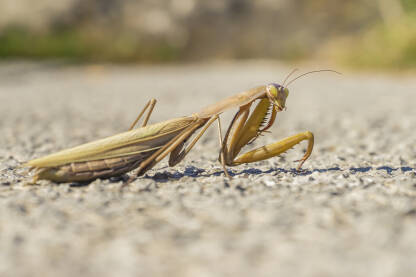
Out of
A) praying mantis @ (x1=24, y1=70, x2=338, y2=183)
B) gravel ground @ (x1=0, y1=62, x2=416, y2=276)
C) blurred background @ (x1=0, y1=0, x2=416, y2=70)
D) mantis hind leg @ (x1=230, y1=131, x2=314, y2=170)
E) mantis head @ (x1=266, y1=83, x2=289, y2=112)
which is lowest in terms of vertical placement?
gravel ground @ (x1=0, y1=62, x2=416, y2=276)

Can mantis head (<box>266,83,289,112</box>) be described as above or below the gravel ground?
above

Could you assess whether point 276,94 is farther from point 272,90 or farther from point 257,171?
point 257,171

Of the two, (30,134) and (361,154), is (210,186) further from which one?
(30,134)

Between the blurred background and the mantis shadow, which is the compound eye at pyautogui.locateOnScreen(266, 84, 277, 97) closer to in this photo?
the mantis shadow

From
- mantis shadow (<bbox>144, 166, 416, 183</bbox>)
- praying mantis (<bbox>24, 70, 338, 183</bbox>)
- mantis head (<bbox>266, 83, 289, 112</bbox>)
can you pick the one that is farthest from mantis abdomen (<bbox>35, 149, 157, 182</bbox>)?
mantis head (<bbox>266, 83, 289, 112</bbox>)

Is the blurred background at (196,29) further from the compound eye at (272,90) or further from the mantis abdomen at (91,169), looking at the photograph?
the mantis abdomen at (91,169)

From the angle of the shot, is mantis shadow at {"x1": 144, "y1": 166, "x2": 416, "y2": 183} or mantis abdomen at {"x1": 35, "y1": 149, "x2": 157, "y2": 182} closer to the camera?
mantis abdomen at {"x1": 35, "y1": 149, "x2": 157, "y2": 182}

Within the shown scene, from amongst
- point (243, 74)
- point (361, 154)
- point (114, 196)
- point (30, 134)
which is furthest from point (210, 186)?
point (243, 74)
